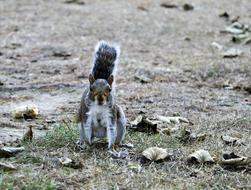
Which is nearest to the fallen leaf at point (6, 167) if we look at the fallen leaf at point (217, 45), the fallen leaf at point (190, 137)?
the fallen leaf at point (190, 137)

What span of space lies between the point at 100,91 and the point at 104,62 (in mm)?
337

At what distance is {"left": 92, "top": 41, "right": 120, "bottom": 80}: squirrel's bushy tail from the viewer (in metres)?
4.48

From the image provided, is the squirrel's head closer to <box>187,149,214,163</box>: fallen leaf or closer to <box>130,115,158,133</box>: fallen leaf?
<box>187,149,214,163</box>: fallen leaf

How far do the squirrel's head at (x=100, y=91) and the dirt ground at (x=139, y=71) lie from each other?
1.18ft

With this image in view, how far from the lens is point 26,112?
5.54 metres

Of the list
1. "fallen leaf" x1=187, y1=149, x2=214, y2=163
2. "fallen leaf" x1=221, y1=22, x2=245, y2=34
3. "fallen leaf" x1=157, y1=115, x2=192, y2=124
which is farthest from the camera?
"fallen leaf" x1=221, y1=22, x2=245, y2=34

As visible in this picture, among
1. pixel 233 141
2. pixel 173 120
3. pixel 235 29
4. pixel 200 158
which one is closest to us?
pixel 200 158

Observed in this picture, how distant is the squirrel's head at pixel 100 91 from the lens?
4.24 metres

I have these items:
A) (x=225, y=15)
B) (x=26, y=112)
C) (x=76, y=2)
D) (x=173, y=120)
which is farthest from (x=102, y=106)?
(x=76, y=2)

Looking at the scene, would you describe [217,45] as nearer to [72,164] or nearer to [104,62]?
[104,62]

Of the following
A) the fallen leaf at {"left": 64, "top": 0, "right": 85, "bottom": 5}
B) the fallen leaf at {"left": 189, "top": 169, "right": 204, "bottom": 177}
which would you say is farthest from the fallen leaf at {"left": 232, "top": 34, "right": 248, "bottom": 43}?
the fallen leaf at {"left": 189, "top": 169, "right": 204, "bottom": 177}

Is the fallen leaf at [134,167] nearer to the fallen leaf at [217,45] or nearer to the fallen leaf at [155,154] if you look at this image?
the fallen leaf at [155,154]

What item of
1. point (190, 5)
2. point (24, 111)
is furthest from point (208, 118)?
point (190, 5)

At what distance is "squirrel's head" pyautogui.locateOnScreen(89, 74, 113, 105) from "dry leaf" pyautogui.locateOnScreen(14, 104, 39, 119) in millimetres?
1380
